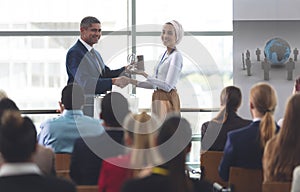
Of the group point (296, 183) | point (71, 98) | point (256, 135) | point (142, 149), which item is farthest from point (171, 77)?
point (142, 149)

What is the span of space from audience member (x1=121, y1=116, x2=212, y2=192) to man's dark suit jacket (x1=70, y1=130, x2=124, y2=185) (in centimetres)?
76

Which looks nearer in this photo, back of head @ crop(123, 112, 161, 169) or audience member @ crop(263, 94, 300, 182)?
back of head @ crop(123, 112, 161, 169)

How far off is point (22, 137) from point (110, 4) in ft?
17.5

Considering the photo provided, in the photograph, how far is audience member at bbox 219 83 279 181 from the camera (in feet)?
14.4

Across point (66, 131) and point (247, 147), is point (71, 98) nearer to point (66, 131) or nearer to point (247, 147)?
point (66, 131)

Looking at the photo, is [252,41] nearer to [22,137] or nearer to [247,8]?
[247,8]

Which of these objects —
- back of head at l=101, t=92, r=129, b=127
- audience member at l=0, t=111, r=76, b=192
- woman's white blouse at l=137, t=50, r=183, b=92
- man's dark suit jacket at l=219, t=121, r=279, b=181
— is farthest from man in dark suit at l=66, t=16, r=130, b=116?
audience member at l=0, t=111, r=76, b=192

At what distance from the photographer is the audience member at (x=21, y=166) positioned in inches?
115

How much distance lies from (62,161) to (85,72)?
2212 mm

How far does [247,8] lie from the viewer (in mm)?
7250

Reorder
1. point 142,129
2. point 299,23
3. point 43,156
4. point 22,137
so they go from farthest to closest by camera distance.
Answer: point 299,23
point 43,156
point 142,129
point 22,137

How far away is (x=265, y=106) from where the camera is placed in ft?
14.4

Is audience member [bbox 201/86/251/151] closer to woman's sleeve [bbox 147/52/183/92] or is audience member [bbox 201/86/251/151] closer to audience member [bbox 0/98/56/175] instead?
woman's sleeve [bbox 147/52/183/92]

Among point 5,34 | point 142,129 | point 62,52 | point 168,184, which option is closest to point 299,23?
point 62,52
